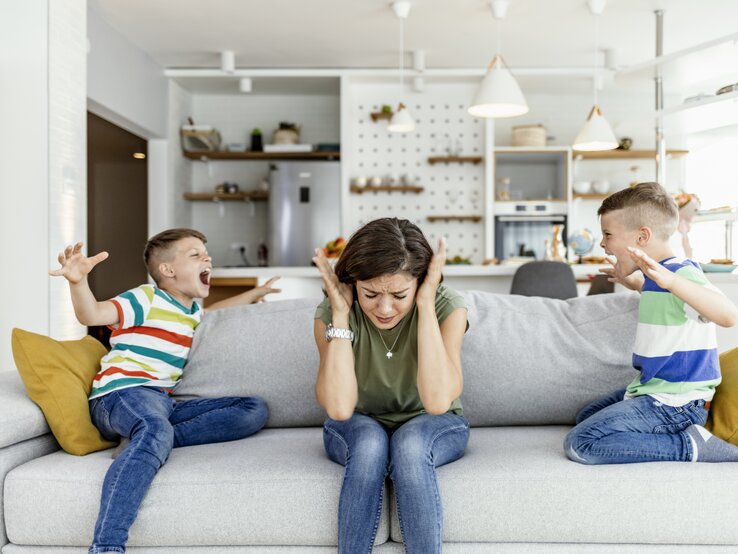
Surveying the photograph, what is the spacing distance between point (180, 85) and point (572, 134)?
149 inches

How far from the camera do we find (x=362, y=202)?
680cm

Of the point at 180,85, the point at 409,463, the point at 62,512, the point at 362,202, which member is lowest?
the point at 62,512

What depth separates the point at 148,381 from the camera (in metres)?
1.99

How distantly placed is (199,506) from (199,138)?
5.37 metres

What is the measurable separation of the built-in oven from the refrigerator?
1.50 metres

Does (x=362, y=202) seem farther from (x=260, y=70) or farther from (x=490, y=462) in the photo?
(x=490, y=462)

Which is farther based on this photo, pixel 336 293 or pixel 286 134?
pixel 286 134

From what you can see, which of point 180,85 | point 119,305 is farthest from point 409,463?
point 180,85

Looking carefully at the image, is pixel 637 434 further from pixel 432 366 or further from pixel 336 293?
pixel 336 293

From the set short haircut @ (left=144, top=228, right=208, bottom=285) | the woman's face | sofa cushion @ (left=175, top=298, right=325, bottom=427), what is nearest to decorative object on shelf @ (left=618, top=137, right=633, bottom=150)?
sofa cushion @ (left=175, top=298, right=325, bottom=427)

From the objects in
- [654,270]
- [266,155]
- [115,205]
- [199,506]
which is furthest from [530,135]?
[199,506]

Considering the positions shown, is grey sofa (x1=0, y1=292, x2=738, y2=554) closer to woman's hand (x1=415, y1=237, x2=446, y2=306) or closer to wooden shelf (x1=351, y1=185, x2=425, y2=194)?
woman's hand (x1=415, y1=237, x2=446, y2=306)

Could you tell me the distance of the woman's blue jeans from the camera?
4.80 ft

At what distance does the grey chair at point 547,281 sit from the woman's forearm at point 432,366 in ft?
7.79
